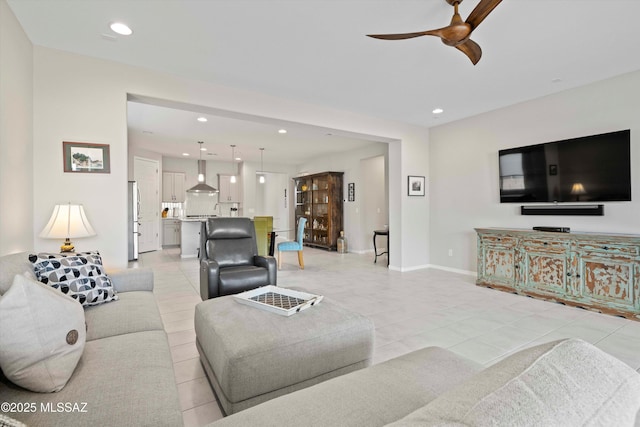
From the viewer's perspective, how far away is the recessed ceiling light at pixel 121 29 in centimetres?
255

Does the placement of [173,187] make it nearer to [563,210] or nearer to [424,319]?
[424,319]

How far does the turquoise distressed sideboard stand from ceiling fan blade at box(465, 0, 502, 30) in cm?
278

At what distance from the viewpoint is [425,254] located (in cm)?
585

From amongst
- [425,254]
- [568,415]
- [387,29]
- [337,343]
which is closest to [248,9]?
[387,29]

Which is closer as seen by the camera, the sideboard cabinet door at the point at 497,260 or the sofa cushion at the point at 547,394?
the sofa cushion at the point at 547,394

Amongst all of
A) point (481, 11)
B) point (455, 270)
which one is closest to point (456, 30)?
point (481, 11)

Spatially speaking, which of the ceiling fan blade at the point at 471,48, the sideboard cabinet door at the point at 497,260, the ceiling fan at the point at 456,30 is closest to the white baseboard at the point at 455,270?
the sideboard cabinet door at the point at 497,260

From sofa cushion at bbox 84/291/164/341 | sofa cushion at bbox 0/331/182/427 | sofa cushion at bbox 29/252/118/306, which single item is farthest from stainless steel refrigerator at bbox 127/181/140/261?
sofa cushion at bbox 0/331/182/427

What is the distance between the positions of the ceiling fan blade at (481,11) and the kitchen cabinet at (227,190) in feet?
27.8

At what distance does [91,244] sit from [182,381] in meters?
1.98

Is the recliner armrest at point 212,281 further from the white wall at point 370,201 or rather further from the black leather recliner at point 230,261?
the white wall at point 370,201

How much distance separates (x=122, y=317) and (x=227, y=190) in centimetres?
808

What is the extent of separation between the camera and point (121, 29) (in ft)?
8.59

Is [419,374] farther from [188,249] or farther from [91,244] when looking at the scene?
[188,249]
